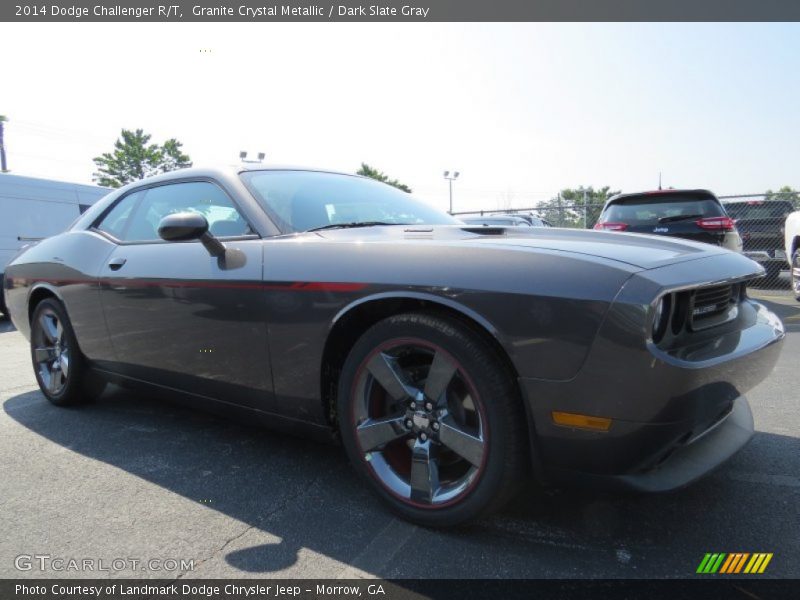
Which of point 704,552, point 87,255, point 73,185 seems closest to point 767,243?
point 704,552

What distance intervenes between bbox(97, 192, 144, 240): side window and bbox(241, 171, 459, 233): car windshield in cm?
104

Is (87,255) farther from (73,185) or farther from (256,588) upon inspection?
(73,185)

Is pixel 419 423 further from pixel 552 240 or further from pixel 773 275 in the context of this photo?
pixel 773 275

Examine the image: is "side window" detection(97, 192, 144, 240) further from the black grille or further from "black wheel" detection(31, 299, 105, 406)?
the black grille

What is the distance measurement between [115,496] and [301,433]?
849 mm

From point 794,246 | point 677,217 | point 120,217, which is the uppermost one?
point 120,217

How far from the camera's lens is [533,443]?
178 cm

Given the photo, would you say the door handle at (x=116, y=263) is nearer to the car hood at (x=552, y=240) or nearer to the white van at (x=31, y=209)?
the car hood at (x=552, y=240)

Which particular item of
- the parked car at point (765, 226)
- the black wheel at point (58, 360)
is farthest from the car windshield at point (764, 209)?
the black wheel at point (58, 360)

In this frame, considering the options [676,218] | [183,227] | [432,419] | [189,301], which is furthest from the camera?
[676,218]

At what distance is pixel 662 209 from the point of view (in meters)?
6.30

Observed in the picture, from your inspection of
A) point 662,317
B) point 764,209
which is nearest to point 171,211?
point 662,317

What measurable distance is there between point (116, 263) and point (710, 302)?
293 centimetres

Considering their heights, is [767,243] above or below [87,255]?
below
